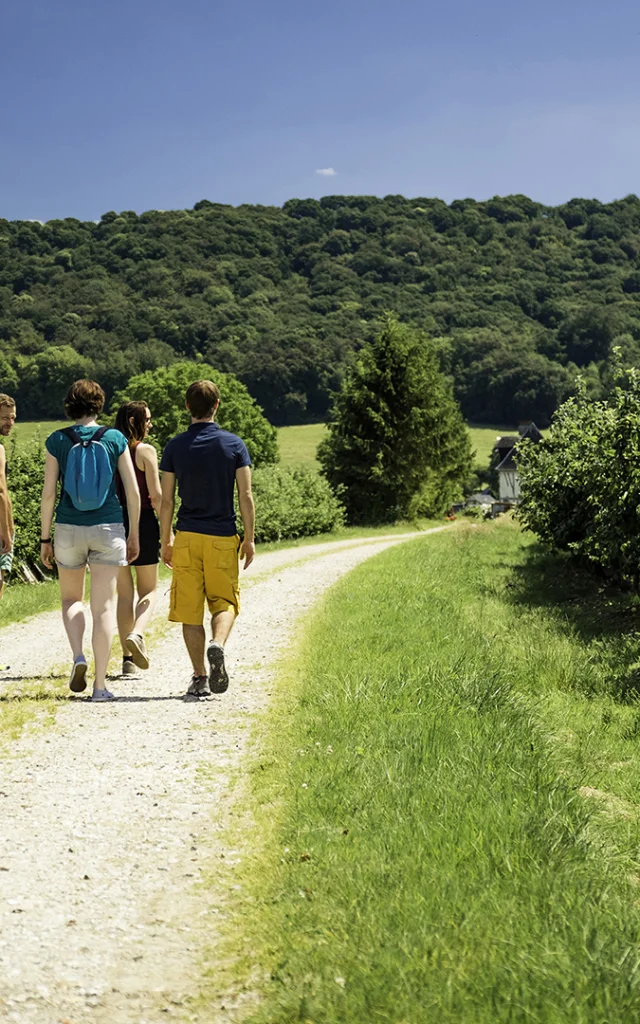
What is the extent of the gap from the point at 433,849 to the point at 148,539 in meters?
4.70

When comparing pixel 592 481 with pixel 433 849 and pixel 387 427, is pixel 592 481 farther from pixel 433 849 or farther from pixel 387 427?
pixel 387 427

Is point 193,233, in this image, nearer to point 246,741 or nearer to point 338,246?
point 338,246

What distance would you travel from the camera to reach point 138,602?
8203 mm

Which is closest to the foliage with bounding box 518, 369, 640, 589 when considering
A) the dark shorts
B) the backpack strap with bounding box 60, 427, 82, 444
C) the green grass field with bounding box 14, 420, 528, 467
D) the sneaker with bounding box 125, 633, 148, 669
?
the dark shorts

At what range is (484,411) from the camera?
111250mm

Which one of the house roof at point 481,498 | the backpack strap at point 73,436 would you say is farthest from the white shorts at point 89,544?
the house roof at point 481,498

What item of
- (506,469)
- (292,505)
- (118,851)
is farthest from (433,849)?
(506,469)

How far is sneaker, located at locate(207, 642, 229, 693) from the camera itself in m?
6.88

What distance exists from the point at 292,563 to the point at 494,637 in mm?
8663

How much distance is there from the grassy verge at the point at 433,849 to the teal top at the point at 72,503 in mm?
1834

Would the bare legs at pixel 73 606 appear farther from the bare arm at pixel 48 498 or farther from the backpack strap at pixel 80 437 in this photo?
the backpack strap at pixel 80 437

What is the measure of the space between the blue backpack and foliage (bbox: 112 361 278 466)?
5257 cm

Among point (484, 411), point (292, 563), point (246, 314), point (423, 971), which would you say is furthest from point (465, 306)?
point (423, 971)

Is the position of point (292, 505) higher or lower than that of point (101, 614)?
lower
